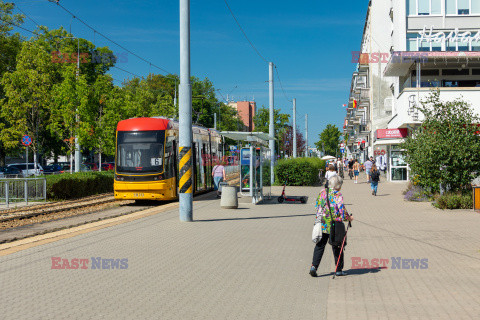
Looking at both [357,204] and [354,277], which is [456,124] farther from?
[354,277]

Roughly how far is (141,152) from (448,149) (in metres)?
11.0

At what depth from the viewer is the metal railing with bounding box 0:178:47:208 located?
22.6m

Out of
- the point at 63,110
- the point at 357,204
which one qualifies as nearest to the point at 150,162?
the point at 357,204

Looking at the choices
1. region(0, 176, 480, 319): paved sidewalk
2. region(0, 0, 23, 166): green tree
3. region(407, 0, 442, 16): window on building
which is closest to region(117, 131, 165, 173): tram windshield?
region(0, 176, 480, 319): paved sidewalk

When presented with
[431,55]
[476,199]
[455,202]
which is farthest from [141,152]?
[431,55]

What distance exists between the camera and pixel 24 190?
2295 centimetres

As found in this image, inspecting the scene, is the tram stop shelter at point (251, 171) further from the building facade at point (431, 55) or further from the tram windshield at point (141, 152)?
the building facade at point (431, 55)

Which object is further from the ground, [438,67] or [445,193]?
[438,67]

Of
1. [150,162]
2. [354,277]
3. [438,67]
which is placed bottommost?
[354,277]

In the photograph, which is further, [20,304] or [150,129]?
[150,129]

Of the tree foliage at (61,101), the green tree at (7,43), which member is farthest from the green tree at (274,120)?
the green tree at (7,43)

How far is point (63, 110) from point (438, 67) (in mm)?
22332

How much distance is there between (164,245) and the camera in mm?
11141

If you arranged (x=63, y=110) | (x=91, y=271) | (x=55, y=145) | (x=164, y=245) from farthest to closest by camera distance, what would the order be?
(x=55, y=145), (x=63, y=110), (x=164, y=245), (x=91, y=271)
